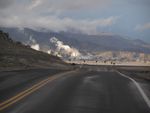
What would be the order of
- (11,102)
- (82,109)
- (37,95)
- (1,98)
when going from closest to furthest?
(82,109) < (11,102) < (1,98) < (37,95)

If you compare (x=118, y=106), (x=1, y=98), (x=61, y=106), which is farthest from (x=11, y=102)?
(x=118, y=106)

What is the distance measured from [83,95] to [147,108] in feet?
11.5

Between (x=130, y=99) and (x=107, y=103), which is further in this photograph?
(x=130, y=99)

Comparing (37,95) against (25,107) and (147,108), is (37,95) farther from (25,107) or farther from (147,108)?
(147,108)

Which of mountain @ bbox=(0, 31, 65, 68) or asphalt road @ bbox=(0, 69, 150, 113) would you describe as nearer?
asphalt road @ bbox=(0, 69, 150, 113)

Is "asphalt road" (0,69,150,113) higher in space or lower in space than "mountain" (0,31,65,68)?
Answer: lower

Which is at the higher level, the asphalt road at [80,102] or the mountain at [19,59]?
the mountain at [19,59]

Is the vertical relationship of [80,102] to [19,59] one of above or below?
below

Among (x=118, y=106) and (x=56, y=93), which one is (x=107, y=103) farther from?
(x=56, y=93)

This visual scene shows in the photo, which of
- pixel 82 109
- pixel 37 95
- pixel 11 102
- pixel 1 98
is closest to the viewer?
pixel 82 109

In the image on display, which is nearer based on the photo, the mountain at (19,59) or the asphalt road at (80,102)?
the asphalt road at (80,102)

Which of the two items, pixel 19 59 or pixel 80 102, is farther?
pixel 19 59

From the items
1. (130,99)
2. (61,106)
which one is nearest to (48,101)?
(61,106)

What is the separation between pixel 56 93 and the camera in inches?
594
